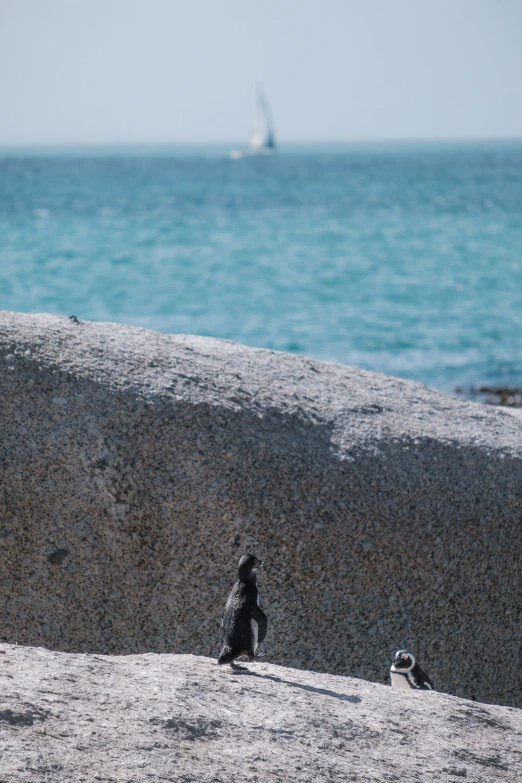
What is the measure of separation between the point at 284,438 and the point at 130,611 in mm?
1255

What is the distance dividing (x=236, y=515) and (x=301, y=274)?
20.5 meters

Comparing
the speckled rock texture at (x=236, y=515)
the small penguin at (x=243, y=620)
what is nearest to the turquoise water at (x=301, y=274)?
the speckled rock texture at (x=236, y=515)

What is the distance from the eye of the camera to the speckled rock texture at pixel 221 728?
2.79 m

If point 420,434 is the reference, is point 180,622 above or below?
below

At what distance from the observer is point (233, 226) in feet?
115

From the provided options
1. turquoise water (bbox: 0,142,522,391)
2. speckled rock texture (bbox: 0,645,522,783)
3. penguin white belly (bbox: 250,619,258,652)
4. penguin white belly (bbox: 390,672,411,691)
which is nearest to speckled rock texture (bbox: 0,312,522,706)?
penguin white belly (bbox: 390,672,411,691)

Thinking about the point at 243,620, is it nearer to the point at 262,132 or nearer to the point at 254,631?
the point at 254,631

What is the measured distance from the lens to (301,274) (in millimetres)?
24766

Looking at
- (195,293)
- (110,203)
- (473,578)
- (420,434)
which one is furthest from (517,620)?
(110,203)

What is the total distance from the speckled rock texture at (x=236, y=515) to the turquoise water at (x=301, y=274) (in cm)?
914

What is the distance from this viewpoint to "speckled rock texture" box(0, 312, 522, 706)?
176 inches

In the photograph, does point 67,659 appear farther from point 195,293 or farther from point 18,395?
point 195,293

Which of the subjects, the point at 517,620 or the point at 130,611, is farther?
the point at 517,620

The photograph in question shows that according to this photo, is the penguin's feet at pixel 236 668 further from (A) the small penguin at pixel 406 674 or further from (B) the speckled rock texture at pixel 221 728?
(A) the small penguin at pixel 406 674
